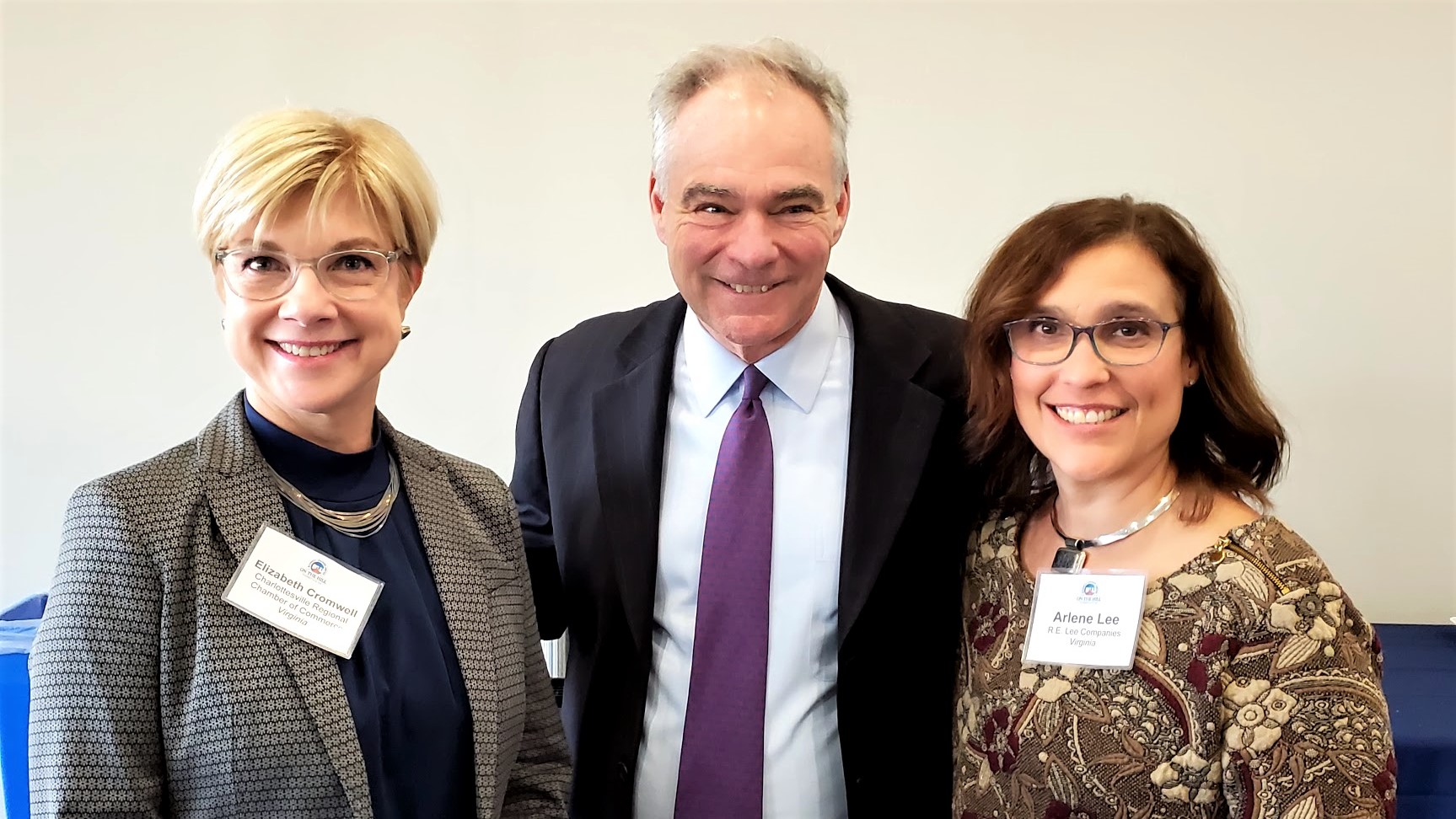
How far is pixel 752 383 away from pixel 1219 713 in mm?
857

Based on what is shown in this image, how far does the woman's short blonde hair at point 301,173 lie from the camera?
51.3 inches

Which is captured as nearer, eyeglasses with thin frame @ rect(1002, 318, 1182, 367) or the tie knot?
eyeglasses with thin frame @ rect(1002, 318, 1182, 367)

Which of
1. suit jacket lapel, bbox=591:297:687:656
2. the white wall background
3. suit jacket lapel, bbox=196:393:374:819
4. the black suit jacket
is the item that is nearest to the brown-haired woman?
the black suit jacket

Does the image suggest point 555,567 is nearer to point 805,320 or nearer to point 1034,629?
point 805,320

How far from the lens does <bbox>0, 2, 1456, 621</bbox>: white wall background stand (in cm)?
331

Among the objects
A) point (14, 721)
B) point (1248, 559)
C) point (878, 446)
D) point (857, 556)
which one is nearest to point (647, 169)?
point (878, 446)

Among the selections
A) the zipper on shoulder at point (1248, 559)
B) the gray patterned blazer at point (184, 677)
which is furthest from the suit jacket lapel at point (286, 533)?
the zipper on shoulder at point (1248, 559)

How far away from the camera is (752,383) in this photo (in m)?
1.83

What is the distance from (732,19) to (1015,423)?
2.21m

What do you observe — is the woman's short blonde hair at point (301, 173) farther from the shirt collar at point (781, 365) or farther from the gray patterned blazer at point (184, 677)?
the shirt collar at point (781, 365)

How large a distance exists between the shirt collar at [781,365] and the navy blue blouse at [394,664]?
61 cm

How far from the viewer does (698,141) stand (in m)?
1.79

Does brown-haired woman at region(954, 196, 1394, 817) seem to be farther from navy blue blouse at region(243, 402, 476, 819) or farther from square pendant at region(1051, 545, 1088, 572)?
navy blue blouse at region(243, 402, 476, 819)

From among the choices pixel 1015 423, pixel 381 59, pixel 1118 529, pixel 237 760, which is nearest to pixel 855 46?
pixel 381 59
